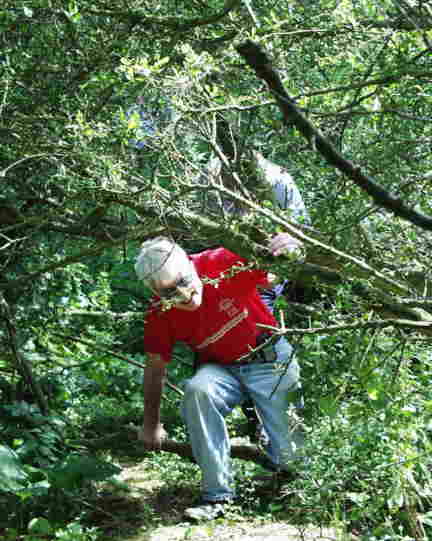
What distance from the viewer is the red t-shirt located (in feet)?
15.5

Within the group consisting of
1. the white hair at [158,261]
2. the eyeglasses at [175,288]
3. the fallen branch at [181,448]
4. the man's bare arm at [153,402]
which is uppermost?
the white hair at [158,261]

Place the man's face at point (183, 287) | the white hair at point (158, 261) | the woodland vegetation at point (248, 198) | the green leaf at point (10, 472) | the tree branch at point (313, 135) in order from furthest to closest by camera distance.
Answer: the man's face at point (183, 287)
the white hair at point (158, 261)
the green leaf at point (10, 472)
the woodland vegetation at point (248, 198)
the tree branch at point (313, 135)

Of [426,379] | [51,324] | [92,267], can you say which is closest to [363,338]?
[426,379]

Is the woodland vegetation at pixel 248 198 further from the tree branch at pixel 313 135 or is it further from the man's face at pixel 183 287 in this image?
the man's face at pixel 183 287

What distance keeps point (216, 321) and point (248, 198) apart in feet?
6.57

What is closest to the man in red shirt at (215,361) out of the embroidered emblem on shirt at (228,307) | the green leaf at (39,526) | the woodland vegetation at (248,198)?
the embroidered emblem on shirt at (228,307)

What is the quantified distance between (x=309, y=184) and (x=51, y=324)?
8.46ft

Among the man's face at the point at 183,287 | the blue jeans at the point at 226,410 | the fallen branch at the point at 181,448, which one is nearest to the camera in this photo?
the man's face at the point at 183,287

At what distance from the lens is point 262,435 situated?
5.04 metres

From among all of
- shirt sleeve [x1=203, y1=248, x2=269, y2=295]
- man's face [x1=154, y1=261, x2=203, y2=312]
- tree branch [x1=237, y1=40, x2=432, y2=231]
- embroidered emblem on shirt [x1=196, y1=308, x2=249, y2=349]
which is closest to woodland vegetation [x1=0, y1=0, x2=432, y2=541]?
tree branch [x1=237, y1=40, x2=432, y2=231]

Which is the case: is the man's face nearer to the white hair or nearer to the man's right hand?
the white hair

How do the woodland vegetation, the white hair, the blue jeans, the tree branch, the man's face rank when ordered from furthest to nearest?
the blue jeans < the man's face < the white hair < the woodland vegetation < the tree branch

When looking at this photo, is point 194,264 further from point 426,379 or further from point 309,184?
point 426,379

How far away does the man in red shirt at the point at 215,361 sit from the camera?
4473 mm
